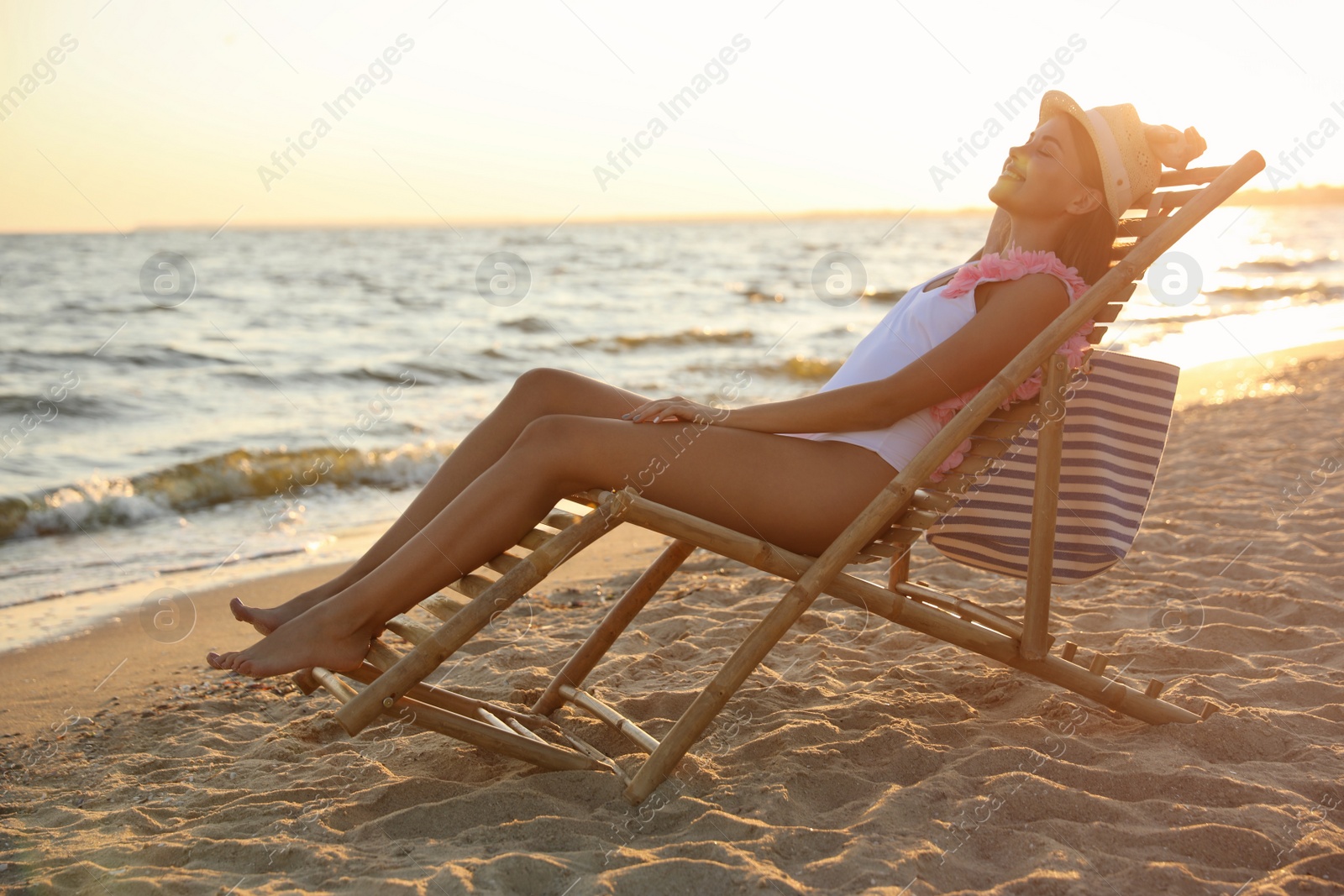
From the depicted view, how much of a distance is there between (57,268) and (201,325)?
11.7 meters

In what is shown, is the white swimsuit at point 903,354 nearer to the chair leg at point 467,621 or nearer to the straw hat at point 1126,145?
the straw hat at point 1126,145

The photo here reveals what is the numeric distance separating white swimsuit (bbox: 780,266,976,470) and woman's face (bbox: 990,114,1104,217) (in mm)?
244

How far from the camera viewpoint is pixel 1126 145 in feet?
8.02

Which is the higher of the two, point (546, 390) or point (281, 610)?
point (546, 390)

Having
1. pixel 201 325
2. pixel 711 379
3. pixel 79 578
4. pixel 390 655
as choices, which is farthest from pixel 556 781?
pixel 201 325

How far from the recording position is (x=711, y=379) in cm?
1138

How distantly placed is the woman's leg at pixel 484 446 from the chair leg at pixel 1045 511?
3.15ft

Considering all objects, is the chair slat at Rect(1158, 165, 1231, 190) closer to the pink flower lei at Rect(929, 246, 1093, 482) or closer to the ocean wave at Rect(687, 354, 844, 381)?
the pink flower lei at Rect(929, 246, 1093, 482)

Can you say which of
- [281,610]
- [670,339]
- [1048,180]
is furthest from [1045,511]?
[670,339]

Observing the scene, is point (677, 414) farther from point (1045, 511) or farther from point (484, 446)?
point (1045, 511)

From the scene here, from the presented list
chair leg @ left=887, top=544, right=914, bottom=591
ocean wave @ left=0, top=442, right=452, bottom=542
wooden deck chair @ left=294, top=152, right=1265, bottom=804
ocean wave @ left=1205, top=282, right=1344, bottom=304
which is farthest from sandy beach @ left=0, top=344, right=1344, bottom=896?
ocean wave @ left=1205, top=282, right=1344, bottom=304

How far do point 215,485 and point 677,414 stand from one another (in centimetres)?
509

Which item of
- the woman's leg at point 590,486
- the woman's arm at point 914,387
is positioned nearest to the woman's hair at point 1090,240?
the woman's arm at point 914,387

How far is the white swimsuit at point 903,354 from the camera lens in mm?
2387
